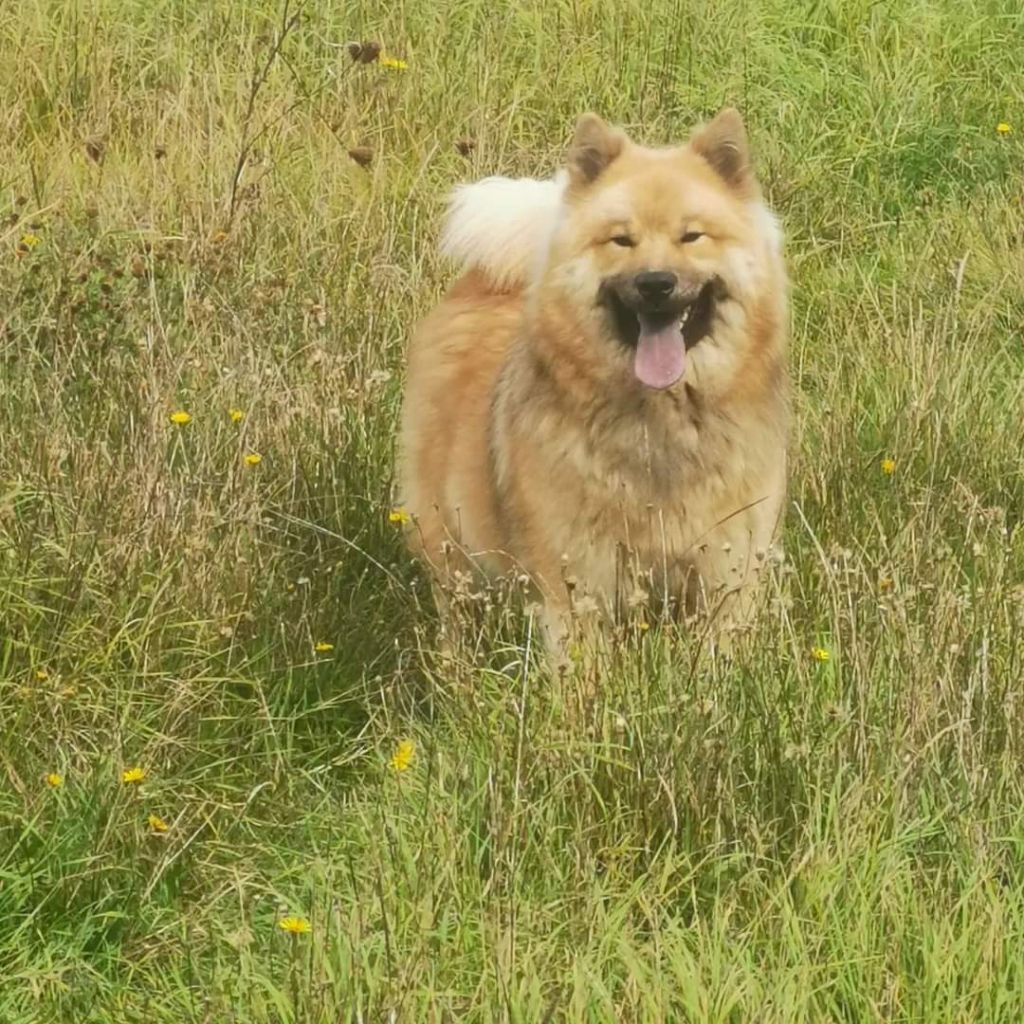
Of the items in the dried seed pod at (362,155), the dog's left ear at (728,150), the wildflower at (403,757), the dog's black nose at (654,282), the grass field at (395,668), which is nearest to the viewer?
the grass field at (395,668)

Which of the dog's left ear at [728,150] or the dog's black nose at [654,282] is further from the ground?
the dog's left ear at [728,150]

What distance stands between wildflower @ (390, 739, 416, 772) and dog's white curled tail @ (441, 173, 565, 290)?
158 cm

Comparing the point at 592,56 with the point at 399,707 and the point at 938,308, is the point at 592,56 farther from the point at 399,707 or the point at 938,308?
the point at 399,707

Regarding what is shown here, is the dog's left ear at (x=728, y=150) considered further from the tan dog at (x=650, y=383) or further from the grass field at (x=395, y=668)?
the grass field at (x=395, y=668)

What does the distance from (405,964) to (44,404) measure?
2.05 m

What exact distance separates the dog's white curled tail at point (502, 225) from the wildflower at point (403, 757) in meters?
1.58

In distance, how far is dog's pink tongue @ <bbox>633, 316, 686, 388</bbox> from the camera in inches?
142

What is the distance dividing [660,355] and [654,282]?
0.16m

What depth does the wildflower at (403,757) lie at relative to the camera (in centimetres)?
260

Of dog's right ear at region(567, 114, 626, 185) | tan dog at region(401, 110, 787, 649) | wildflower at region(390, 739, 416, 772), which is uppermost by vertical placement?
dog's right ear at region(567, 114, 626, 185)

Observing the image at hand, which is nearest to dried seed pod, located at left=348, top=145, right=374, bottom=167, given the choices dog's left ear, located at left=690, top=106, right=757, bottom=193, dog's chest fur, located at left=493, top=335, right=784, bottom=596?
dog's left ear, located at left=690, top=106, right=757, bottom=193

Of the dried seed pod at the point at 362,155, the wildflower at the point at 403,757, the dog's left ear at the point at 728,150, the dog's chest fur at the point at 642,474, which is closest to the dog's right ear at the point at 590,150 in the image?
the dog's left ear at the point at 728,150

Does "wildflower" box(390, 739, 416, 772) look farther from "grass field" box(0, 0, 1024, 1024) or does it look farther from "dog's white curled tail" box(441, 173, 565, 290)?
"dog's white curled tail" box(441, 173, 565, 290)

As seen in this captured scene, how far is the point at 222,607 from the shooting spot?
3295mm
